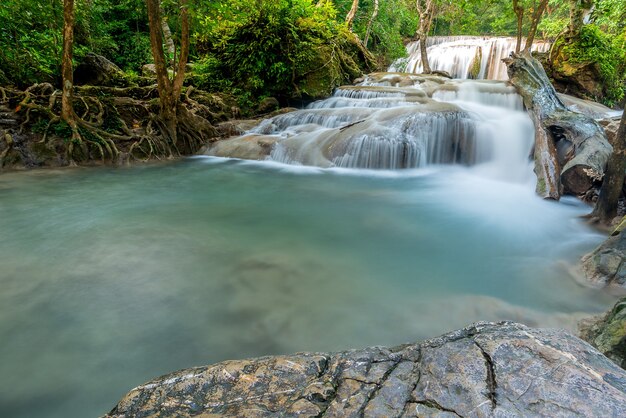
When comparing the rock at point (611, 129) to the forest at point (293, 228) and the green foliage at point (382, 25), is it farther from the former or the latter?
the green foliage at point (382, 25)

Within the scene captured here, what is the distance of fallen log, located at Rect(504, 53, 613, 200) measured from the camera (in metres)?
4.95

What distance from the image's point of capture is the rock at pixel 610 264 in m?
3.02

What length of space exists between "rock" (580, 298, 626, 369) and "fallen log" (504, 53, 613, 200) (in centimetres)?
376

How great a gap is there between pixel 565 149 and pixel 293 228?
4856mm

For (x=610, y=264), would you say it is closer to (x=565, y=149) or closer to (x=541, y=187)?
(x=541, y=187)

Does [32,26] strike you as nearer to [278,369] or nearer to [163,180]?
[163,180]

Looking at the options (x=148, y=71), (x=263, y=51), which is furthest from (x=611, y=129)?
(x=148, y=71)

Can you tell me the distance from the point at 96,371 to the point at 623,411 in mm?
2531

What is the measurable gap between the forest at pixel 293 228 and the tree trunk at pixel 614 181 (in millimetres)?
30

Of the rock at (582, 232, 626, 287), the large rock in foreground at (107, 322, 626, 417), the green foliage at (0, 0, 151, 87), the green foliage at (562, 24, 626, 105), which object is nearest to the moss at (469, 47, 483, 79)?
the green foliage at (562, 24, 626, 105)

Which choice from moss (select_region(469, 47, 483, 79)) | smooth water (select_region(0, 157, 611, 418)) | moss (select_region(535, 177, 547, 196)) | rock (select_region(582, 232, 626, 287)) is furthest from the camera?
moss (select_region(469, 47, 483, 79))

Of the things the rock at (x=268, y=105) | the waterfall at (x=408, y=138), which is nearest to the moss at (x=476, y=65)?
the waterfall at (x=408, y=138)

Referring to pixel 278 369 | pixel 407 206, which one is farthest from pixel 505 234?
pixel 278 369

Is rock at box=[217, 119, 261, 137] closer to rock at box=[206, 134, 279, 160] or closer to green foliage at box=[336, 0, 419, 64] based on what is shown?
rock at box=[206, 134, 279, 160]
